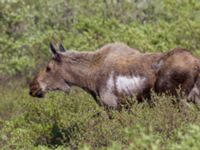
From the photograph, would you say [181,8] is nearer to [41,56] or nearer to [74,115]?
[41,56]

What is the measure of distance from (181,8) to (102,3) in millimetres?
3690

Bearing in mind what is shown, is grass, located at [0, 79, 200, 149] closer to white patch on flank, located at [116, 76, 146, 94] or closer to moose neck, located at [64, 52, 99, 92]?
moose neck, located at [64, 52, 99, 92]

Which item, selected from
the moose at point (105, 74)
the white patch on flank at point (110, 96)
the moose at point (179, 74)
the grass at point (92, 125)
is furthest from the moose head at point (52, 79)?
the moose at point (179, 74)

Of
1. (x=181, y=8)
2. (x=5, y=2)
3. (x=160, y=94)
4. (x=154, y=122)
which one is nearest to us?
(x=154, y=122)

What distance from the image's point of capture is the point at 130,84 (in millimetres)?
12320

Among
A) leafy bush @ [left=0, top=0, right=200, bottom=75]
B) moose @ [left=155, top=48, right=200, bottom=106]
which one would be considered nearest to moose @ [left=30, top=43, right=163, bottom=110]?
moose @ [left=155, top=48, right=200, bottom=106]

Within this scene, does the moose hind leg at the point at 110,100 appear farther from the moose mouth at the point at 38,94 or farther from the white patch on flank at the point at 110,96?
the moose mouth at the point at 38,94

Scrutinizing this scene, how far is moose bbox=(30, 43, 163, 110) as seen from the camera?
12.2 metres

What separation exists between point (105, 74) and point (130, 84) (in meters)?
0.51

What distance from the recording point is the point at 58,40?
20188 mm

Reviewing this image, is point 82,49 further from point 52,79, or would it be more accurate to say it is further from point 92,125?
point 92,125

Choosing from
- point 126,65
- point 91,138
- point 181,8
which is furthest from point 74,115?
point 181,8

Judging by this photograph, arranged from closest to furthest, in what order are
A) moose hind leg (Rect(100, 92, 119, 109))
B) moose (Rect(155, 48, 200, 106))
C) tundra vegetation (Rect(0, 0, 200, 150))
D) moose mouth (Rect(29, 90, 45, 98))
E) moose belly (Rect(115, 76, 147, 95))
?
1. tundra vegetation (Rect(0, 0, 200, 150))
2. moose (Rect(155, 48, 200, 106))
3. moose belly (Rect(115, 76, 147, 95))
4. moose hind leg (Rect(100, 92, 119, 109))
5. moose mouth (Rect(29, 90, 45, 98))

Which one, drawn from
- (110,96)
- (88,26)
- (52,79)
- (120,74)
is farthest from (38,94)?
(88,26)
